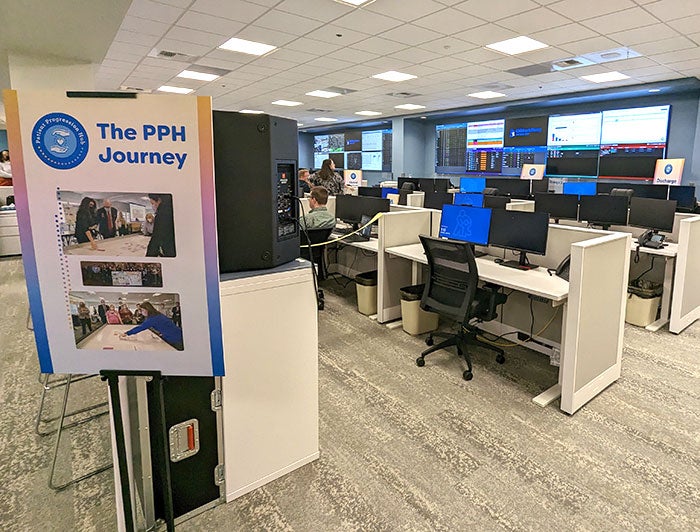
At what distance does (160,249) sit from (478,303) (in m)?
2.36

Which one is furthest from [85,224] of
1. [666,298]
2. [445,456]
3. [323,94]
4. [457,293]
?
[323,94]

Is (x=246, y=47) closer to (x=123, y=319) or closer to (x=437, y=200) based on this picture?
(x=437, y=200)

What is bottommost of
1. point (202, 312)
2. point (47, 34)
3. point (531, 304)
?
point (531, 304)

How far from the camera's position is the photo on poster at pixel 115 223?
1194mm

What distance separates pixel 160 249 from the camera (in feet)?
4.05

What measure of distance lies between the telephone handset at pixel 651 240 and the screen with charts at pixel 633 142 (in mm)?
4545

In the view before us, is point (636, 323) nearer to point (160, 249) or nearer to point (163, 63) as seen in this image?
point (160, 249)

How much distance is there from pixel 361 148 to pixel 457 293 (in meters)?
11.7

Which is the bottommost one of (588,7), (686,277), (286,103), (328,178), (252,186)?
(686,277)

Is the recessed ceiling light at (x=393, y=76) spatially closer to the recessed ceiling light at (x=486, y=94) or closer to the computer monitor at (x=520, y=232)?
the recessed ceiling light at (x=486, y=94)

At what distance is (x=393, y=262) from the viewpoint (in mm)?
4180

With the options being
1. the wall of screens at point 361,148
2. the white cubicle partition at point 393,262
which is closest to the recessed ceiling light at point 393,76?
the white cubicle partition at point 393,262

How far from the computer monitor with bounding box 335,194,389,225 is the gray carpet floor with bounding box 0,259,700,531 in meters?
1.96

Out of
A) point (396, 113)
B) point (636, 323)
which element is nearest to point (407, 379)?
point (636, 323)
